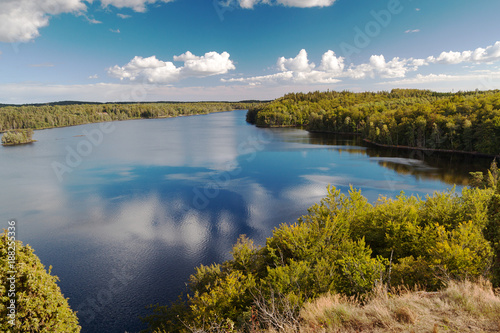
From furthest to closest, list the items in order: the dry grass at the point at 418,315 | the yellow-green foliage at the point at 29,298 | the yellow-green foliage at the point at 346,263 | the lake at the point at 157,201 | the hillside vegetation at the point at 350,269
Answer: the lake at the point at 157,201 < the yellow-green foliage at the point at 346,263 < the hillside vegetation at the point at 350,269 < the yellow-green foliage at the point at 29,298 < the dry grass at the point at 418,315

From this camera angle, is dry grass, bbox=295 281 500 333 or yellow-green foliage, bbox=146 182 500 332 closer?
dry grass, bbox=295 281 500 333

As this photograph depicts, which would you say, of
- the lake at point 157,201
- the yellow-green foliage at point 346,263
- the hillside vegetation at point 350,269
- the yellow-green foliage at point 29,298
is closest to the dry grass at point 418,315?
the hillside vegetation at point 350,269

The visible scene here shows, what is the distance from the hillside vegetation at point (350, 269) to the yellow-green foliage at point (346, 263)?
A: 0.05 meters

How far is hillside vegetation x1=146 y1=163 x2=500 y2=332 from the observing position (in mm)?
9734

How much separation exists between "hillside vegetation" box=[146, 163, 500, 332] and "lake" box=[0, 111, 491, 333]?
5530mm

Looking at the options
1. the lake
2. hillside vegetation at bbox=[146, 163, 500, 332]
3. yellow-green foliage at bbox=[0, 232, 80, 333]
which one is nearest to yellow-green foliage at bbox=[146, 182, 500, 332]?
hillside vegetation at bbox=[146, 163, 500, 332]

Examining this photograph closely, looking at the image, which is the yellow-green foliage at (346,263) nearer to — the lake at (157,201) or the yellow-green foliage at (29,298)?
the yellow-green foliage at (29,298)

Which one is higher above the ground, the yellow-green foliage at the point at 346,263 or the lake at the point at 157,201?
the yellow-green foliage at the point at 346,263

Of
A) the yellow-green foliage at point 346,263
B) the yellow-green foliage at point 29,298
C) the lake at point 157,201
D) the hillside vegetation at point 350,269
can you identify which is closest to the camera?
the yellow-green foliage at point 29,298

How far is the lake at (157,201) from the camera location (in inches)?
864

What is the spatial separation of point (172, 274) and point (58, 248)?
13.4 metres

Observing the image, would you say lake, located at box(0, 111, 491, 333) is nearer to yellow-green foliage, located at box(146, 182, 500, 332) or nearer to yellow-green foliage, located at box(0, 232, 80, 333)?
yellow-green foliage, located at box(146, 182, 500, 332)

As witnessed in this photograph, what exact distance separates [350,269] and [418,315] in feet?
18.0

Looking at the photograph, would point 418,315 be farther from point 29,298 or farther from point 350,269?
point 29,298
